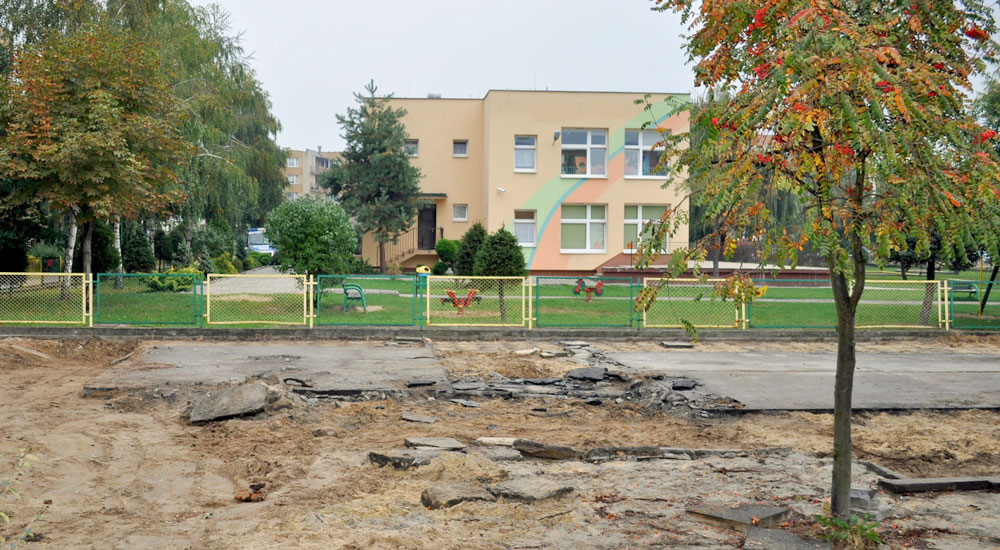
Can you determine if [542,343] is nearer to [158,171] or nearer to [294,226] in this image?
[294,226]

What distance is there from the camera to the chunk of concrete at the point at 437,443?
8.48m

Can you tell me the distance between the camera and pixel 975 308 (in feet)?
82.4

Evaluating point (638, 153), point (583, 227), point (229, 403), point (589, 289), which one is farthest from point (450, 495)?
point (638, 153)

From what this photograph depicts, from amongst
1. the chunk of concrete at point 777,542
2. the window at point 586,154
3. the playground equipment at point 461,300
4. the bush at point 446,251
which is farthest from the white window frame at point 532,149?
the chunk of concrete at point 777,542

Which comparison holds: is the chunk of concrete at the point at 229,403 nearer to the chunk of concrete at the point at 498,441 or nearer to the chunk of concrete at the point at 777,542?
the chunk of concrete at the point at 498,441

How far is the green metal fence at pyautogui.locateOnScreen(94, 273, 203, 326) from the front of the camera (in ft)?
61.8

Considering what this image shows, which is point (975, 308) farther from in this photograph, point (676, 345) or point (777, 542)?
point (777, 542)

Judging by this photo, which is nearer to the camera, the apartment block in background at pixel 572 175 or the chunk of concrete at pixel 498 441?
the chunk of concrete at pixel 498 441

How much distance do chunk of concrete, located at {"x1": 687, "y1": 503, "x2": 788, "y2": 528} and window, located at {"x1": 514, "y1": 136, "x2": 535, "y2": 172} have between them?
101 ft

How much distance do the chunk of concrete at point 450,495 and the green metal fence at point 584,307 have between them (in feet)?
40.1

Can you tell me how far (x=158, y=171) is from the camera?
21.6 metres

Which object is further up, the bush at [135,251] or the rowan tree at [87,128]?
the rowan tree at [87,128]

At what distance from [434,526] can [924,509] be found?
13.0 ft

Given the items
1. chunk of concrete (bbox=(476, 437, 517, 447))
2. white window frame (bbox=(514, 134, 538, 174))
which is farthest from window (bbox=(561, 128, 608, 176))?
chunk of concrete (bbox=(476, 437, 517, 447))
